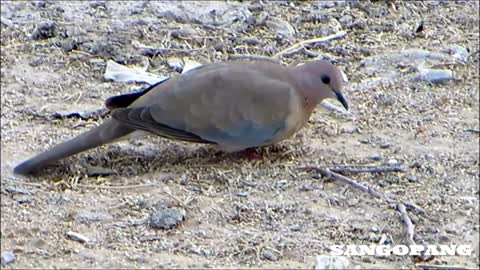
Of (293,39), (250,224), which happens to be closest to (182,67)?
(293,39)

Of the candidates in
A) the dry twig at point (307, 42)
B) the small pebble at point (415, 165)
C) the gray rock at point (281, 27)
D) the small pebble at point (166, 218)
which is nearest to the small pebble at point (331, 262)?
the small pebble at point (166, 218)

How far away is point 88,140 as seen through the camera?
5.35m

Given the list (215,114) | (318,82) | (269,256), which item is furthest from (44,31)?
(269,256)

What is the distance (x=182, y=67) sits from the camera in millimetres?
6316

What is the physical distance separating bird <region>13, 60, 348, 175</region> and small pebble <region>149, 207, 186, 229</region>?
1.94 ft

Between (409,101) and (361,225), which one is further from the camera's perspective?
(409,101)

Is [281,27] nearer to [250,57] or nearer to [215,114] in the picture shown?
[250,57]

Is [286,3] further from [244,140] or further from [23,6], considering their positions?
[244,140]

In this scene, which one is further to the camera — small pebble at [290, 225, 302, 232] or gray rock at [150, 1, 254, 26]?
gray rock at [150, 1, 254, 26]

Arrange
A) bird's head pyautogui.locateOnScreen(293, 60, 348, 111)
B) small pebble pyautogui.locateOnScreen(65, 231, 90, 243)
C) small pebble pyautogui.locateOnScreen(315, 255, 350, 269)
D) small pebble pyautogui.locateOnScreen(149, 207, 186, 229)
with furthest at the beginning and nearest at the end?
bird's head pyautogui.locateOnScreen(293, 60, 348, 111), small pebble pyautogui.locateOnScreen(149, 207, 186, 229), small pebble pyautogui.locateOnScreen(65, 231, 90, 243), small pebble pyautogui.locateOnScreen(315, 255, 350, 269)

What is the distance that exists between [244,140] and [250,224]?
0.64 meters

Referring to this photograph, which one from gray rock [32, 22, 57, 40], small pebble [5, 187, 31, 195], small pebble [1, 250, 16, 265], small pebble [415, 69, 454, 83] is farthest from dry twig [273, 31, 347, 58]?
small pebble [1, 250, 16, 265]

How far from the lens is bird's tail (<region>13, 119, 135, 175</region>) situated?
5.27 m

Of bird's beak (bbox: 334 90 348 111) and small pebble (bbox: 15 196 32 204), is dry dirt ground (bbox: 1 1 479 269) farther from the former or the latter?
bird's beak (bbox: 334 90 348 111)
